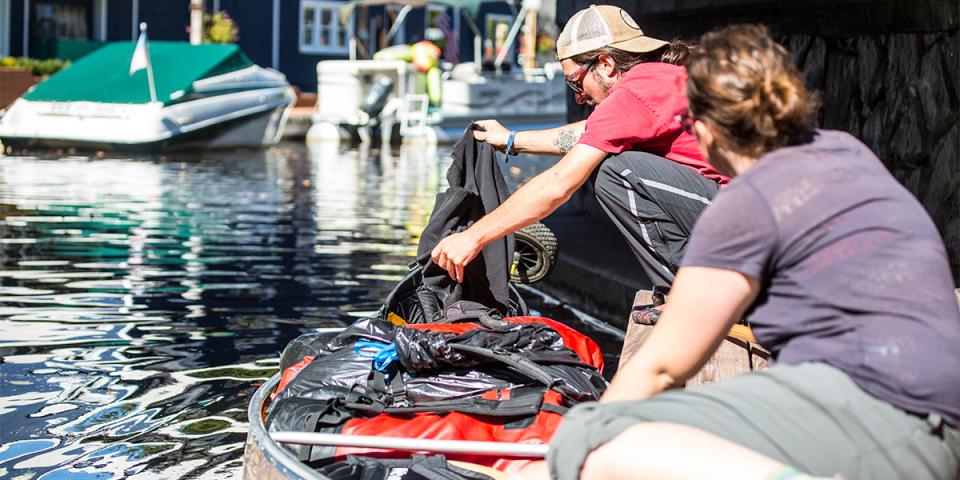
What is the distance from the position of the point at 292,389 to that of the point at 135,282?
4954mm

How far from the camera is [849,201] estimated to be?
8.54 ft

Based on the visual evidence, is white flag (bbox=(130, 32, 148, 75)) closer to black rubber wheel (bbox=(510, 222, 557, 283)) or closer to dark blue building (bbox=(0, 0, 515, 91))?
dark blue building (bbox=(0, 0, 515, 91))

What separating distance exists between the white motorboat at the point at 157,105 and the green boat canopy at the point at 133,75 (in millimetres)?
18

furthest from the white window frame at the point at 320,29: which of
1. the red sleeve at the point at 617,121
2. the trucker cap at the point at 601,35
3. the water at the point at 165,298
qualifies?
the red sleeve at the point at 617,121

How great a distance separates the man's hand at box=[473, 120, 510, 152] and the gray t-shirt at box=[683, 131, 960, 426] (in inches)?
105

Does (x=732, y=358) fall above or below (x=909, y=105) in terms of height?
below

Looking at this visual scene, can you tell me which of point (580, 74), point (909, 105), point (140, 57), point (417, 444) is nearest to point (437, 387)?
point (417, 444)

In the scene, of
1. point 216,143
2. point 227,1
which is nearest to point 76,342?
point 216,143

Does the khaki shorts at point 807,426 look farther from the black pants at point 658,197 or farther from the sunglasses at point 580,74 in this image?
the sunglasses at point 580,74

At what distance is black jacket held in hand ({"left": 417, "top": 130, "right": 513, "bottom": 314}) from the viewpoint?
5.13 m

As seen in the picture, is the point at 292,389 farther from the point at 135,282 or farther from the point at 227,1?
the point at 227,1

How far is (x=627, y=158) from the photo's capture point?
4797 millimetres

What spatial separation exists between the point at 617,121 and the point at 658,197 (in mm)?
359

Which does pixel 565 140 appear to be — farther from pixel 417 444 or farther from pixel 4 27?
pixel 4 27
